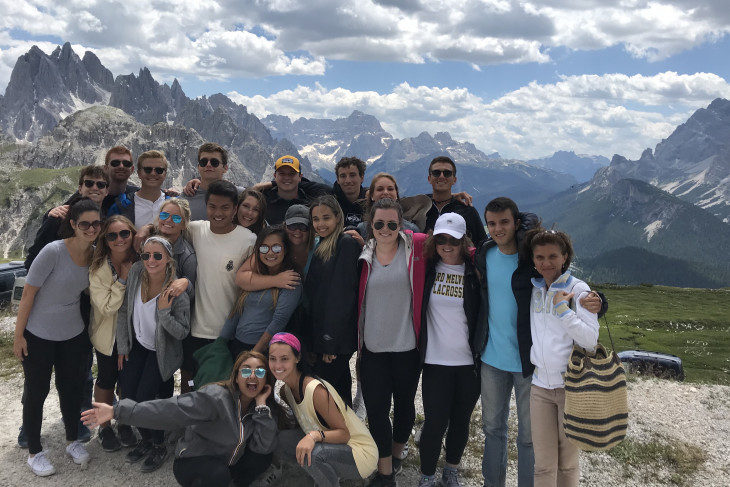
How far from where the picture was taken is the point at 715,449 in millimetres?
12234

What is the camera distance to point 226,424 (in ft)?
23.2

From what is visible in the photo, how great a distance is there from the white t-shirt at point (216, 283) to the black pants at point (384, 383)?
9.07ft

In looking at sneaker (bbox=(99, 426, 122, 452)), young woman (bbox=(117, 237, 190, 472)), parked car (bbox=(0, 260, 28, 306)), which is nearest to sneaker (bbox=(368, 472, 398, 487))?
young woman (bbox=(117, 237, 190, 472))

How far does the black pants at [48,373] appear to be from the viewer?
26.6 feet

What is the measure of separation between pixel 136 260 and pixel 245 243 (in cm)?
215

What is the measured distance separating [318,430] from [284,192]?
5149 mm

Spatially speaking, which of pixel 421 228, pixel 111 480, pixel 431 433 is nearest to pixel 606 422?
pixel 431 433

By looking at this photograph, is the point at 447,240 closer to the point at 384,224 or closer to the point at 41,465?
the point at 384,224

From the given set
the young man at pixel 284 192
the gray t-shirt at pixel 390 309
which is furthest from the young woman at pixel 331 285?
the young man at pixel 284 192

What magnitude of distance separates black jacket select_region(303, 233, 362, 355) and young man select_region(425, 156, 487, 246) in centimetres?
226

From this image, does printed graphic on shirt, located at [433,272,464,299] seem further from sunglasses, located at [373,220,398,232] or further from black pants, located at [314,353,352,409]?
black pants, located at [314,353,352,409]

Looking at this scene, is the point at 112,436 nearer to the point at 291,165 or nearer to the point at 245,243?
the point at 245,243

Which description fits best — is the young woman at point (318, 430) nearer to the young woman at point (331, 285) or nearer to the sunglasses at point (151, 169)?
the young woman at point (331, 285)

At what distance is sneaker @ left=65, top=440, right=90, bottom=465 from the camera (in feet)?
28.4
